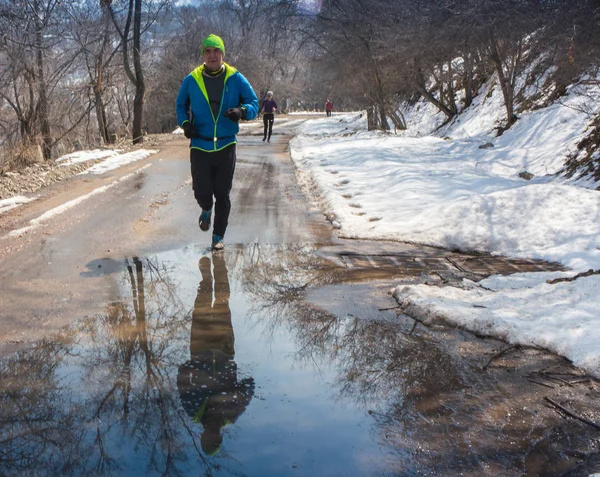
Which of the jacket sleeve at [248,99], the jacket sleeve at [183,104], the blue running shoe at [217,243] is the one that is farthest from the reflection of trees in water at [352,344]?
the jacket sleeve at [183,104]

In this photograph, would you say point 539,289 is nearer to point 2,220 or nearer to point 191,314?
point 191,314

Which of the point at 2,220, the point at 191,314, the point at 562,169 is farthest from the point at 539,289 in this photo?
the point at 562,169

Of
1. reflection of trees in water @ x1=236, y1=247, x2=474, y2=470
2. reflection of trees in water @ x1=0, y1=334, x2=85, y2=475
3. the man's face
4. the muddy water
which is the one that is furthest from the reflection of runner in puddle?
the man's face

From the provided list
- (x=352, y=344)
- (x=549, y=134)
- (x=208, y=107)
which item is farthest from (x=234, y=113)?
(x=549, y=134)

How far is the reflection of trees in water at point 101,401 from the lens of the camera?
265 centimetres

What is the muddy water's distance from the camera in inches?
105

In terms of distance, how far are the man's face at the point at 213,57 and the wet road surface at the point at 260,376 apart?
1787 millimetres

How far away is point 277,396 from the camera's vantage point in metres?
3.24

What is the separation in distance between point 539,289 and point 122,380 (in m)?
3.06

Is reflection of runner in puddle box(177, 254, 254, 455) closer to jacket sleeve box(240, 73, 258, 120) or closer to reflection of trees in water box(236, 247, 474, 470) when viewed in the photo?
reflection of trees in water box(236, 247, 474, 470)

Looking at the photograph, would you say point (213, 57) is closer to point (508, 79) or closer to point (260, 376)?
point (260, 376)

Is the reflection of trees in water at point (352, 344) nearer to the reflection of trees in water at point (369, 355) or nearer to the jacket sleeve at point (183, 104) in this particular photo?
the reflection of trees in water at point (369, 355)

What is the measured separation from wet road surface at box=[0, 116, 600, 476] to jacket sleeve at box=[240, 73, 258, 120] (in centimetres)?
138

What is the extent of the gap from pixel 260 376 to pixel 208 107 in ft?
11.0
